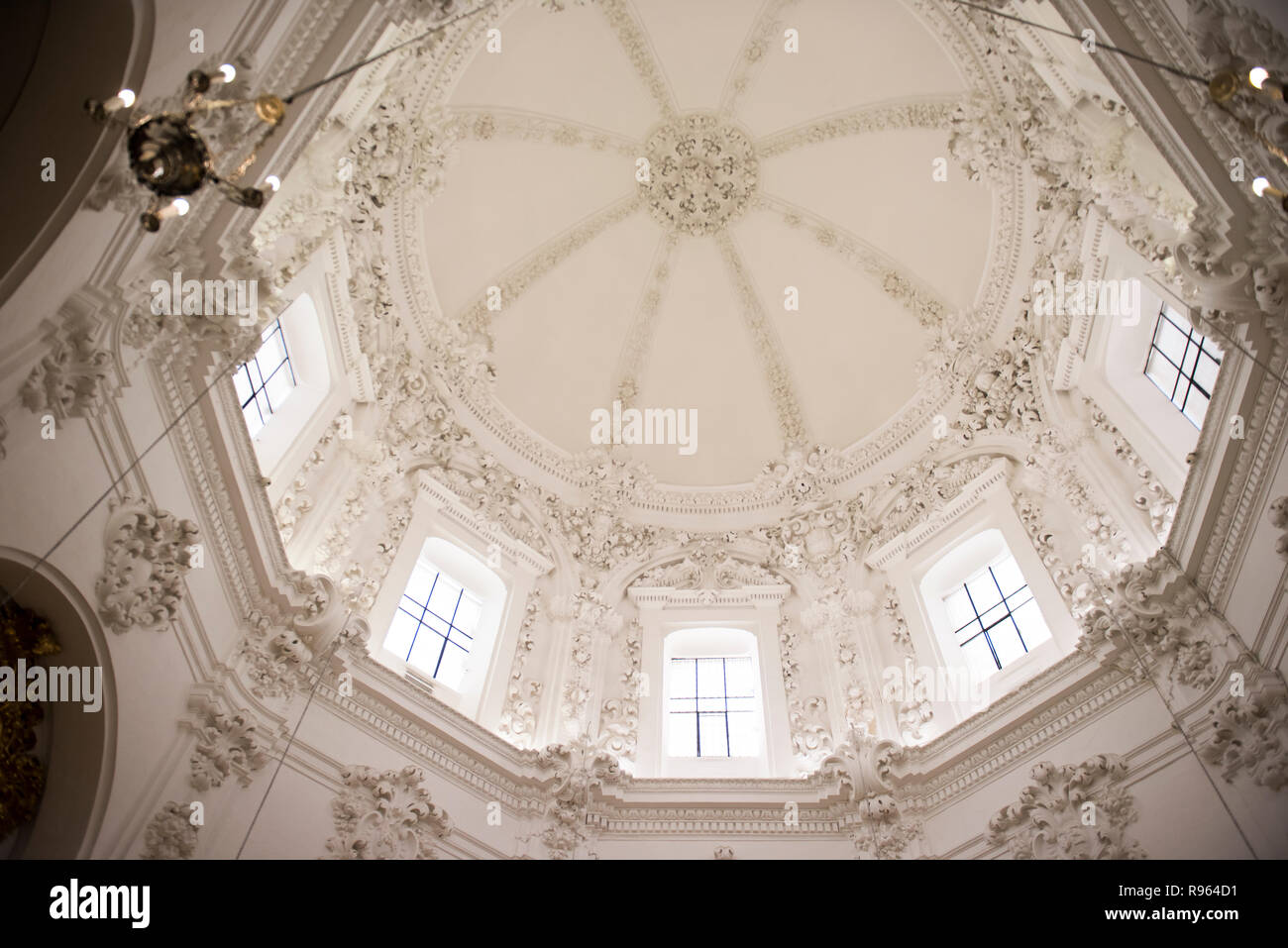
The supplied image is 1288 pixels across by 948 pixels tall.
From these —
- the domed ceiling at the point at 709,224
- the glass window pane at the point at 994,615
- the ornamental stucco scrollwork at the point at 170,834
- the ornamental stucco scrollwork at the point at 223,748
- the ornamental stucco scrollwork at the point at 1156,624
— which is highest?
the domed ceiling at the point at 709,224

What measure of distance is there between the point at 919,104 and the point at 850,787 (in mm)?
9844

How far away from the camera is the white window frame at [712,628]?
1085 centimetres

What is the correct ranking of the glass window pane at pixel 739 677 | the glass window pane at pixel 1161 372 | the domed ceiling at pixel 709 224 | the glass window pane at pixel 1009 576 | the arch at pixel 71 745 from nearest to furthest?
the arch at pixel 71 745 → the glass window pane at pixel 1161 372 → the glass window pane at pixel 1009 576 → the glass window pane at pixel 739 677 → the domed ceiling at pixel 709 224

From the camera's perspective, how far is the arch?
6.89m

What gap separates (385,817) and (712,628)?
17.9 feet

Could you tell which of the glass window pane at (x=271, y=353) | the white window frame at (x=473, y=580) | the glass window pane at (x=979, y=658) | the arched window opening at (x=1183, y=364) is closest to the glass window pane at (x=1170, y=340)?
the arched window opening at (x=1183, y=364)

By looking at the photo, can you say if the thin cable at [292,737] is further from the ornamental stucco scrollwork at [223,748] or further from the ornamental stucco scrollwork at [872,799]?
the ornamental stucco scrollwork at [872,799]

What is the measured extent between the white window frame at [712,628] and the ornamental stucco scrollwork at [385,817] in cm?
266

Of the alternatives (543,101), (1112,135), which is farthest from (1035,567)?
(543,101)

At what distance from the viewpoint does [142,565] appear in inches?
293

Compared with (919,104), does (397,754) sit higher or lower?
lower

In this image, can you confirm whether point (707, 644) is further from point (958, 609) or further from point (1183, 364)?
point (1183, 364)
